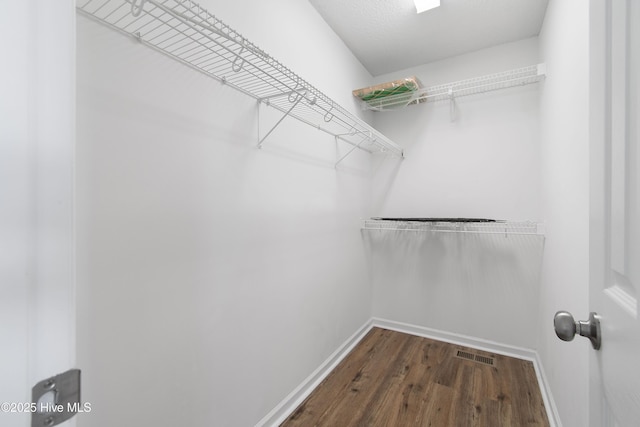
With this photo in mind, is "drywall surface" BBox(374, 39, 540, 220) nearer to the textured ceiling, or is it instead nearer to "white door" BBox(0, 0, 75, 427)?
the textured ceiling

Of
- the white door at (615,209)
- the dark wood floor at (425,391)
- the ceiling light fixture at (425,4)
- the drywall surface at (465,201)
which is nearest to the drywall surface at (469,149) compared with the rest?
the drywall surface at (465,201)

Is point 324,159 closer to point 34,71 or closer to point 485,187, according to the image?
point 485,187

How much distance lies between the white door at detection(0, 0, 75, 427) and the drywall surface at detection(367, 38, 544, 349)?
252 cm

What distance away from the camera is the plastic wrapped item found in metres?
2.23

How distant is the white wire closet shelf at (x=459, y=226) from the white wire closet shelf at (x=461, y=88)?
106cm

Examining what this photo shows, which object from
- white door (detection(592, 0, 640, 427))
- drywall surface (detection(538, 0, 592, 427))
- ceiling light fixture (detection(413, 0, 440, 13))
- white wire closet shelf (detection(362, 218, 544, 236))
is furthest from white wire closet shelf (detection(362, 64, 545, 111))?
white door (detection(592, 0, 640, 427))

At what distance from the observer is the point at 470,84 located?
2.33 metres

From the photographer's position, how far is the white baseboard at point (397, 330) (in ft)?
5.01

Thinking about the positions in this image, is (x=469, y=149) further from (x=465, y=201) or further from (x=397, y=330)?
(x=397, y=330)

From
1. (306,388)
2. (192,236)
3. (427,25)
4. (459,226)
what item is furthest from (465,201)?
(192,236)

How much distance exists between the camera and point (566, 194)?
1.31 m

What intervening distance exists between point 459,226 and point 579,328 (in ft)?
6.16

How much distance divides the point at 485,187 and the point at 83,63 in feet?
8.50

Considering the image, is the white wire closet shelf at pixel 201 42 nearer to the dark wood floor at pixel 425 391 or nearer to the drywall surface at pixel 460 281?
the drywall surface at pixel 460 281
